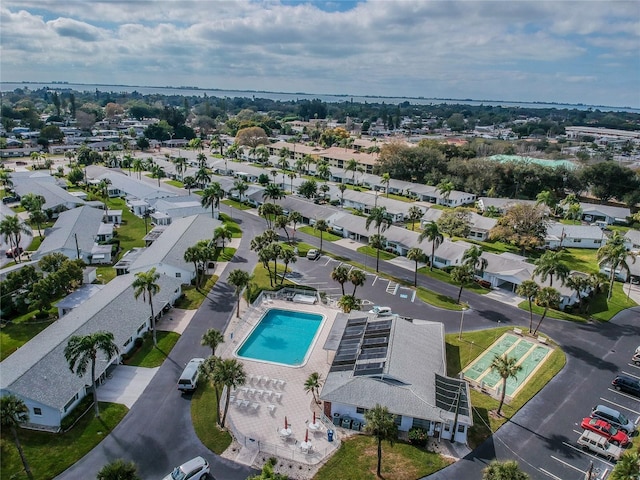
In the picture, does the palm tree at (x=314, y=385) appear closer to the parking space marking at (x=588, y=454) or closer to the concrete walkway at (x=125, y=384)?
the concrete walkway at (x=125, y=384)

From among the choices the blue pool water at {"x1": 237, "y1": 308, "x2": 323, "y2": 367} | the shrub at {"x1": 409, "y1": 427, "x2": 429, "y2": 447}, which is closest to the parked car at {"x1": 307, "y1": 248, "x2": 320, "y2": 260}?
the blue pool water at {"x1": 237, "y1": 308, "x2": 323, "y2": 367}

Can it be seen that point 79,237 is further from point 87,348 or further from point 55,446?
point 55,446

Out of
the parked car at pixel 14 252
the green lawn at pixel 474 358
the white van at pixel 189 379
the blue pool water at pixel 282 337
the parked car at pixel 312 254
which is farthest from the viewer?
the parked car at pixel 312 254

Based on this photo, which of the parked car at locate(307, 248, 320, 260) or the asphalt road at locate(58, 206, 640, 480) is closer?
the asphalt road at locate(58, 206, 640, 480)

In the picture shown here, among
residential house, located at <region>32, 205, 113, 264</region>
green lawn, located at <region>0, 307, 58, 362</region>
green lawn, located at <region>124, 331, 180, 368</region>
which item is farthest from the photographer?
residential house, located at <region>32, 205, 113, 264</region>

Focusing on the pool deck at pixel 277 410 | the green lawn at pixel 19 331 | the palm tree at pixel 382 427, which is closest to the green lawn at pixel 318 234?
the pool deck at pixel 277 410

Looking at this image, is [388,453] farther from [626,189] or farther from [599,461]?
[626,189]

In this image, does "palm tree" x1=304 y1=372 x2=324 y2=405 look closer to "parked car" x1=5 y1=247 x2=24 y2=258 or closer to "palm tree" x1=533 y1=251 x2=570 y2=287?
"palm tree" x1=533 y1=251 x2=570 y2=287
